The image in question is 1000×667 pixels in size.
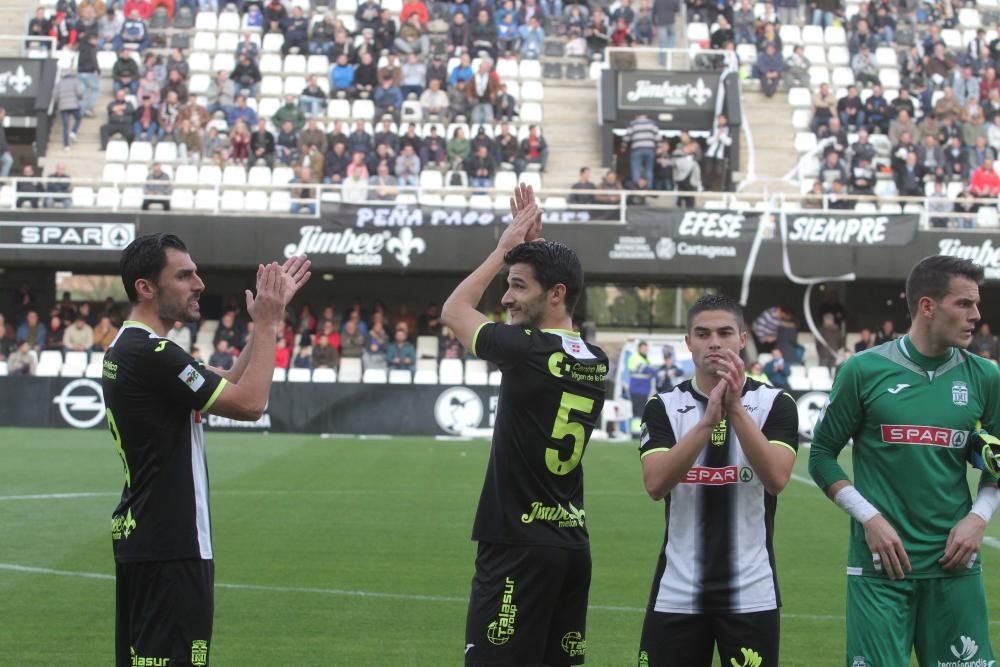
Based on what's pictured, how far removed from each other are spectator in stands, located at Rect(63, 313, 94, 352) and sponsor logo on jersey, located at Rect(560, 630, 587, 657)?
81.0ft

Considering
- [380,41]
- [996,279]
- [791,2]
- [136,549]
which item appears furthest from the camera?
[791,2]

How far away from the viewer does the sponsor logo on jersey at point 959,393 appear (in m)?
5.54

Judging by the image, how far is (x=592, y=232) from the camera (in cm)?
2903

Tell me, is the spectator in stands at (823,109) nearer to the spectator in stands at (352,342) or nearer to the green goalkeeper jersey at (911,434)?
the spectator in stands at (352,342)

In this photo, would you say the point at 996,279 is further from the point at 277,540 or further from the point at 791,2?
the point at 277,540

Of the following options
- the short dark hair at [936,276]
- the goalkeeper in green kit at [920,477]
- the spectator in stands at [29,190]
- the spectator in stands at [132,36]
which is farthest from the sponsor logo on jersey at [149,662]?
the spectator in stands at [132,36]

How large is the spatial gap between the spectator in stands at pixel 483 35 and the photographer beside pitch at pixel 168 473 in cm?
3096

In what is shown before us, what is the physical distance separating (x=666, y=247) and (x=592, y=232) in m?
Result: 1.59

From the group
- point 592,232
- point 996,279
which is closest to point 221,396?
point 592,232

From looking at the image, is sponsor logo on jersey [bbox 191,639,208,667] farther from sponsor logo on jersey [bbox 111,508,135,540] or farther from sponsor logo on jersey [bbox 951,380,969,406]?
sponsor logo on jersey [bbox 951,380,969,406]

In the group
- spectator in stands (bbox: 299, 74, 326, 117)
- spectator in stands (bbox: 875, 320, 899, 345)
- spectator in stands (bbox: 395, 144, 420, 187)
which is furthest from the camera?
spectator in stands (bbox: 299, 74, 326, 117)

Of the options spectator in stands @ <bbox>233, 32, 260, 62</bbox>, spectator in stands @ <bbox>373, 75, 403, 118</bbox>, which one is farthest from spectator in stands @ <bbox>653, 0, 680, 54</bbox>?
spectator in stands @ <bbox>233, 32, 260, 62</bbox>

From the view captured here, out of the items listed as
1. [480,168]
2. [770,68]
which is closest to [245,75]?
[480,168]

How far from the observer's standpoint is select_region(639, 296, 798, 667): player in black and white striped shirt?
205 inches
